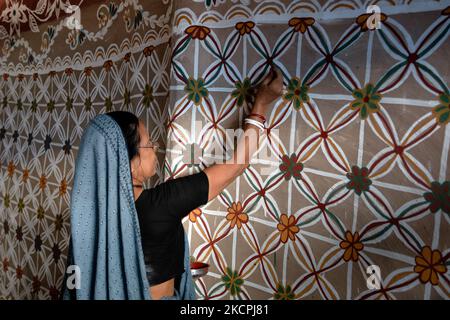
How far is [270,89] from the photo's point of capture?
0.73 m

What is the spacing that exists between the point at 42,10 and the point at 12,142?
21.7 inches

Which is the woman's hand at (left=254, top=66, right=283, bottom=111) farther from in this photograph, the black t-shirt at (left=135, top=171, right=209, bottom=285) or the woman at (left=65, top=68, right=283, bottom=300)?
the black t-shirt at (left=135, top=171, right=209, bottom=285)

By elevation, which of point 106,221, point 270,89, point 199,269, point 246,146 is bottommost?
point 199,269

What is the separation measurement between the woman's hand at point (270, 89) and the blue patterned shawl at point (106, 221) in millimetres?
262

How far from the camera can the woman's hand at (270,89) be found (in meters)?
0.72

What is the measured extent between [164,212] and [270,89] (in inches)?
11.7

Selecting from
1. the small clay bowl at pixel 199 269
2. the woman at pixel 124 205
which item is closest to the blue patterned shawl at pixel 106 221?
the woman at pixel 124 205

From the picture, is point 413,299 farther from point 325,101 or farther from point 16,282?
point 16,282

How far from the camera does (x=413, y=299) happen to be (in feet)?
2.04

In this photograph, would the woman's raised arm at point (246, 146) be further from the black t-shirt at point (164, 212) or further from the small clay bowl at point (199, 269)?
the small clay bowl at point (199, 269)

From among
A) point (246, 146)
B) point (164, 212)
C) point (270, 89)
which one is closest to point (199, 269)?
point (164, 212)

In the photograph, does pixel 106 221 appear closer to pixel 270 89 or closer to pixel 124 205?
pixel 124 205

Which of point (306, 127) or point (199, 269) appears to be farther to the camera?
point (199, 269)

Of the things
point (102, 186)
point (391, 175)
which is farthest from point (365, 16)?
point (102, 186)
